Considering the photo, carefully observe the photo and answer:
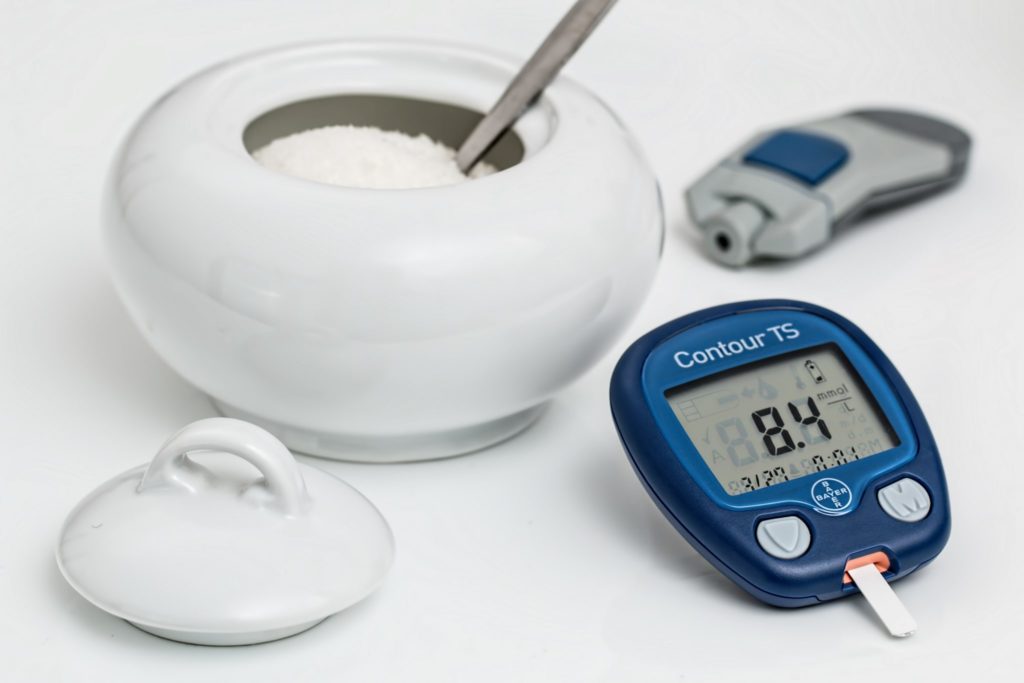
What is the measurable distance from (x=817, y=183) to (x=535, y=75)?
46 cm

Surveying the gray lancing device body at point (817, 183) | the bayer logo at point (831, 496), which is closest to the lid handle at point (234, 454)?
the bayer logo at point (831, 496)

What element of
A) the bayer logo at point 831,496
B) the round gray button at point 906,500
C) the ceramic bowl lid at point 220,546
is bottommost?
the ceramic bowl lid at point 220,546

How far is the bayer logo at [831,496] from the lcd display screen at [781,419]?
0.04 ft

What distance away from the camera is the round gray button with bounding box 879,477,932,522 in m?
1.01

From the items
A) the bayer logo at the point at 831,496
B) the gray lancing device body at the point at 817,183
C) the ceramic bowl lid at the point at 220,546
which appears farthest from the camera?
the gray lancing device body at the point at 817,183

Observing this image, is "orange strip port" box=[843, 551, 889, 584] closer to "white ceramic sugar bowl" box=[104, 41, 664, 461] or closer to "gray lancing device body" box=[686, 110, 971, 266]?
"white ceramic sugar bowl" box=[104, 41, 664, 461]

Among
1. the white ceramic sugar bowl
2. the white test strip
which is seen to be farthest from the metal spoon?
the white test strip

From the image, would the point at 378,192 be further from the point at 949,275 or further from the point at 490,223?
the point at 949,275

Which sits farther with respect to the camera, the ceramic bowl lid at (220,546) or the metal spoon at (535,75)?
the metal spoon at (535,75)

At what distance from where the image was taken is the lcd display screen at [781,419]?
1.03 m

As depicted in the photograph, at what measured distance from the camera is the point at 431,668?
964mm

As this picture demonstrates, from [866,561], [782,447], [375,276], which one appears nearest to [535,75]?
[375,276]

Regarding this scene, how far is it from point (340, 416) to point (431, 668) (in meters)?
0.21

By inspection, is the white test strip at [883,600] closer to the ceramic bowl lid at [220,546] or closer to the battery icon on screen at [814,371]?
the battery icon on screen at [814,371]
